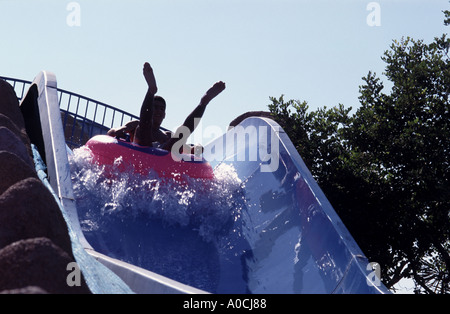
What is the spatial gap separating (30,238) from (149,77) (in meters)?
3.58

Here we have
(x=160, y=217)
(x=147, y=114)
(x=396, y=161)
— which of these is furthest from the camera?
(x=396, y=161)

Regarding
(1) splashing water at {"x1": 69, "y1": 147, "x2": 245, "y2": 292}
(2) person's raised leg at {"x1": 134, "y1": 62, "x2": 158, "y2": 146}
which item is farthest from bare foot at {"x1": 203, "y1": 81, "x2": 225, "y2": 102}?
(1) splashing water at {"x1": 69, "y1": 147, "x2": 245, "y2": 292}

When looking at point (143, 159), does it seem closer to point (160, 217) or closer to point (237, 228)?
point (160, 217)

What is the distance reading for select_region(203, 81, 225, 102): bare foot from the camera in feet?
20.6

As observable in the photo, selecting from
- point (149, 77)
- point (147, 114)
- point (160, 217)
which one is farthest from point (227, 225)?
point (149, 77)

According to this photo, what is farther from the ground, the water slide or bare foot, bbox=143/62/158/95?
bare foot, bbox=143/62/158/95

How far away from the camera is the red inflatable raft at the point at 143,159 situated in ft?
18.3

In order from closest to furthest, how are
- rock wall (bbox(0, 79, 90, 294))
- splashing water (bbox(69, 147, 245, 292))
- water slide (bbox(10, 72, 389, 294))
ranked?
rock wall (bbox(0, 79, 90, 294))
water slide (bbox(10, 72, 389, 294))
splashing water (bbox(69, 147, 245, 292))

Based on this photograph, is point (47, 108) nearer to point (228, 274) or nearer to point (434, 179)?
point (228, 274)

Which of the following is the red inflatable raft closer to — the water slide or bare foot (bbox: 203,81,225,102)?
the water slide

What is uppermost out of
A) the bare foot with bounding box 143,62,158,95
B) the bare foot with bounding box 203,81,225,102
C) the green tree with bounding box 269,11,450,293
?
the bare foot with bounding box 143,62,158,95

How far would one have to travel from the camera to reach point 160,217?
5297 mm

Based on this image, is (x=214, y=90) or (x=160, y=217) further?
(x=214, y=90)
